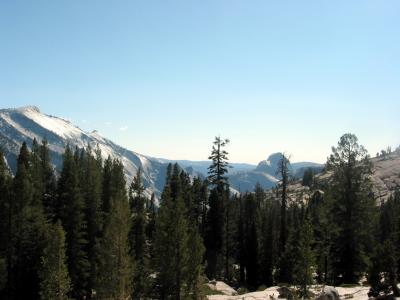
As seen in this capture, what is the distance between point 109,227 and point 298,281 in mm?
17163

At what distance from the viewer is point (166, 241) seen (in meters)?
40.6

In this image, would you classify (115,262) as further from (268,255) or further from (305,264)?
(268,255)

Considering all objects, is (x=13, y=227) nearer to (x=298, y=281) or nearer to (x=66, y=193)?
(x=66, y=193)

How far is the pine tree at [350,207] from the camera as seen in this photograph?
49.6 m

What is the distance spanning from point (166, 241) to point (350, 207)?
22.4 m

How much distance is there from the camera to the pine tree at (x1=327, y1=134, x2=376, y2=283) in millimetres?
49625

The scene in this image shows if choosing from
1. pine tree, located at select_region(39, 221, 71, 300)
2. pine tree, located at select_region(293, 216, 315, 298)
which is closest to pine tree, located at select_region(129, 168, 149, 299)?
pine tree, located at select_region(39, 221, 71, 300)

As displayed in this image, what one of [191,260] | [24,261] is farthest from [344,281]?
[24,261]

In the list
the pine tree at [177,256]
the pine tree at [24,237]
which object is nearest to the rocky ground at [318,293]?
the pine tree at [177,256]

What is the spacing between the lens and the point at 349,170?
5016cm

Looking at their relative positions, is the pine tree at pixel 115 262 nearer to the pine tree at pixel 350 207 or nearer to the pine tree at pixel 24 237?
the pine tree at pixel 24 237

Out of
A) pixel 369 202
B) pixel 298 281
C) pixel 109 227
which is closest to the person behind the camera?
pixel 298 281

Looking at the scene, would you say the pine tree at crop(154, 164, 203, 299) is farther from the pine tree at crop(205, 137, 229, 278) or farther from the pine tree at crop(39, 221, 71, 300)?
the pine tree at crop(205, 137, 229, 278)

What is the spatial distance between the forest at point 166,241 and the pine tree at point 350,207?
0.11 metres
